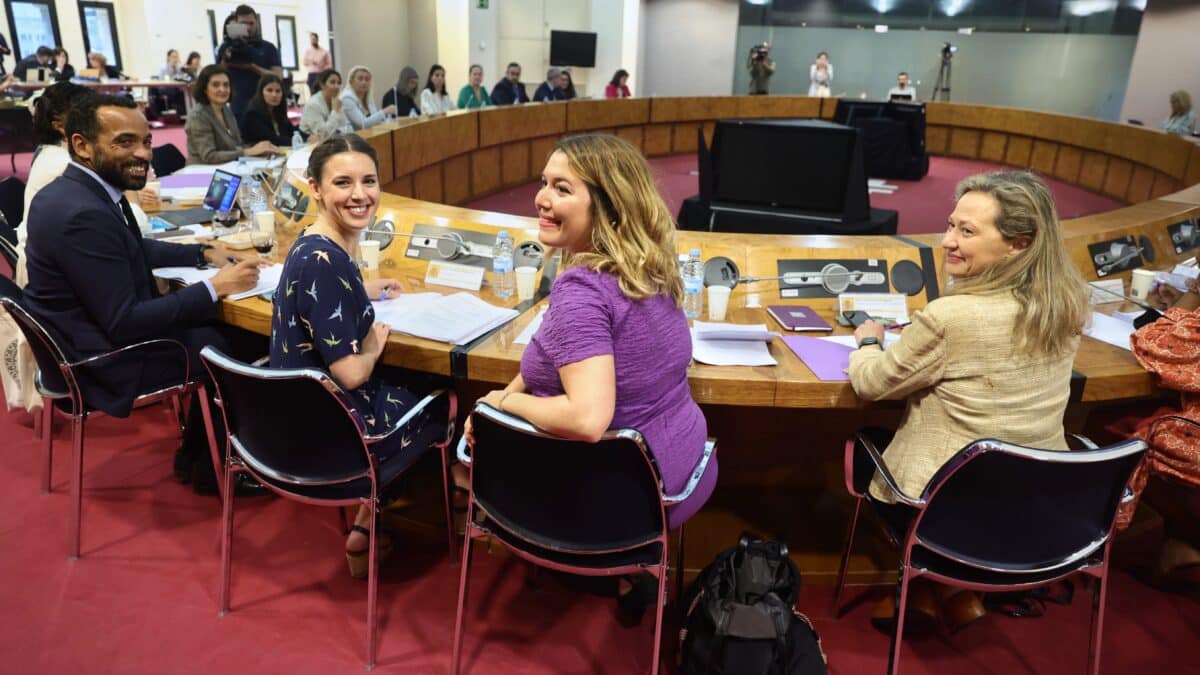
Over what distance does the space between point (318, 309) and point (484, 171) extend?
19.9ft

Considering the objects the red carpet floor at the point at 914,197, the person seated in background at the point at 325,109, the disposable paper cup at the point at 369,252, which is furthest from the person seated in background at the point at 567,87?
the disposable paper cup at the point at 369,252

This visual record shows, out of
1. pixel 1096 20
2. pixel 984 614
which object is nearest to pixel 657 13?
pixel 1096 20

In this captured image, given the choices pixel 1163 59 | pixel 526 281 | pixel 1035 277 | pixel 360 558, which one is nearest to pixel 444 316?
pixel 526 281

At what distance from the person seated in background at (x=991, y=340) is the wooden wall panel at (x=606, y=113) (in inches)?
296

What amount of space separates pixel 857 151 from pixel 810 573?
111 inches

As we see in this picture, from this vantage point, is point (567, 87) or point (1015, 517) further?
point (567, 87)

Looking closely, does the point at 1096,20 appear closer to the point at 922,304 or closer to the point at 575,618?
the point at 922,304

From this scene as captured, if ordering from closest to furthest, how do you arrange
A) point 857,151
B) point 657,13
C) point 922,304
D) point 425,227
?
point 922,304
point 425,227
point 857,151
point 657,13

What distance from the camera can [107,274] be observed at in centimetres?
Result: 208

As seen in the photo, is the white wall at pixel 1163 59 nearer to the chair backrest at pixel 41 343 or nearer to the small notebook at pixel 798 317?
the small notebook at pixel 798 317

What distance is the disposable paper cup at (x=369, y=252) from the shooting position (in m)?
2.63

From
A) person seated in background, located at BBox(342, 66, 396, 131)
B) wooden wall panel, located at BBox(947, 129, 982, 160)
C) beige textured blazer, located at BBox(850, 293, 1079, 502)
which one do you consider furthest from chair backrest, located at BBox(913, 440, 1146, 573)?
wooden wall panel, located at BBox(947, 129, 982, 160)

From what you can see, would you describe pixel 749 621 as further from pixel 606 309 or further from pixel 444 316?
pixel 444 316

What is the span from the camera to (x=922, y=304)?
2.48 metres
